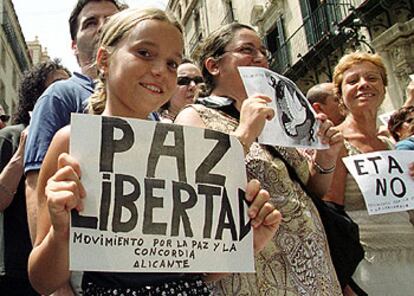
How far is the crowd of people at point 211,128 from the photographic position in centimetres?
113

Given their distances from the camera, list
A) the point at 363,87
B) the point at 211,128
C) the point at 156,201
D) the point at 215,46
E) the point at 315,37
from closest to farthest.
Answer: the point at 156,201
the point at 211,128
the point at 215,46
the point at 363,87
the point at 315,37

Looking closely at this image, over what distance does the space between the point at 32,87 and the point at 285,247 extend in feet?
5.28

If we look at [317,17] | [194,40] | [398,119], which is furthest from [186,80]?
[194,40]

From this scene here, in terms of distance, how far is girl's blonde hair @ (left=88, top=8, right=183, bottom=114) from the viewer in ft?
4.37

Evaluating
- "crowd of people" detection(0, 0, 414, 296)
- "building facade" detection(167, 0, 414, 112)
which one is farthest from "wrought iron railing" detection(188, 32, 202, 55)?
"crowd of people" detection(0, 0, 414, 296)

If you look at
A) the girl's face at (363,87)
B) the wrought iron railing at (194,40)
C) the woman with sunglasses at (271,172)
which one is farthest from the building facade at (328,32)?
the woman with sunglasses at (271,172)

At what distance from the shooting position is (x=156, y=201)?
1068mm

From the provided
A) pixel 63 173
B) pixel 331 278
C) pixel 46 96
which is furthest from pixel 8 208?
pixel 331 278

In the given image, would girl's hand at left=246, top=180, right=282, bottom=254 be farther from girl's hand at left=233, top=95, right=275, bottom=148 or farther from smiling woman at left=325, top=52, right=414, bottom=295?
smiling woman at left=325, top=52, right=414, bottom=295

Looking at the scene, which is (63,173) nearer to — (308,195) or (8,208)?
(308,195)

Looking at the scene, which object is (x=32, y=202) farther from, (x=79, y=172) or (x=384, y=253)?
(x=384, y=253)

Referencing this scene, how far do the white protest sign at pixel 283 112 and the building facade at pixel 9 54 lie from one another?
20837mm

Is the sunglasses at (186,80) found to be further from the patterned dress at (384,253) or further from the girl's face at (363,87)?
the patterned dress at (384,253)

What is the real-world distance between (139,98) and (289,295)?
0.67 m
